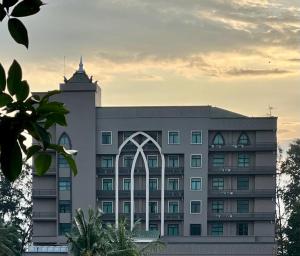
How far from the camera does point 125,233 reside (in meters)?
32.4

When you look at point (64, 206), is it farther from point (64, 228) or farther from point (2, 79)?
point (2, 79)

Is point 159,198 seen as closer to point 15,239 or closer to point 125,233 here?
point 15,239

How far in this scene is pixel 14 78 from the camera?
1.66 m

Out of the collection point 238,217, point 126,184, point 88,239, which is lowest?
point 88,239

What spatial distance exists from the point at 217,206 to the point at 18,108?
4985 cm

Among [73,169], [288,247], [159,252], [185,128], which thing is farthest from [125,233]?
[73,169]

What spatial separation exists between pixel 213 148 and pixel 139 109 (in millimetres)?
5392

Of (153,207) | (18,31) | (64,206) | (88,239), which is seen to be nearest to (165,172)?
(153,207)

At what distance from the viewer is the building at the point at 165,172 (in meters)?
50.4

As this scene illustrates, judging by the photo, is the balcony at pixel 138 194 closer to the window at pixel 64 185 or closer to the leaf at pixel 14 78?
the window at pixel 64 185

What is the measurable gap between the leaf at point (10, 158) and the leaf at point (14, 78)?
0.12m

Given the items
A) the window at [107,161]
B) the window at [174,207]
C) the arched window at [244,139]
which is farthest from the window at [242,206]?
the window at [107,161]

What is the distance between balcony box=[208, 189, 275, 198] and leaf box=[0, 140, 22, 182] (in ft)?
162

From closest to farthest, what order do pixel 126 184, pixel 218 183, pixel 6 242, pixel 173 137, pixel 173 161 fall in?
pixel 6 242 → pixel 173 137 → pixel 218 183 → pixel 173 161 → pixel 126 184
